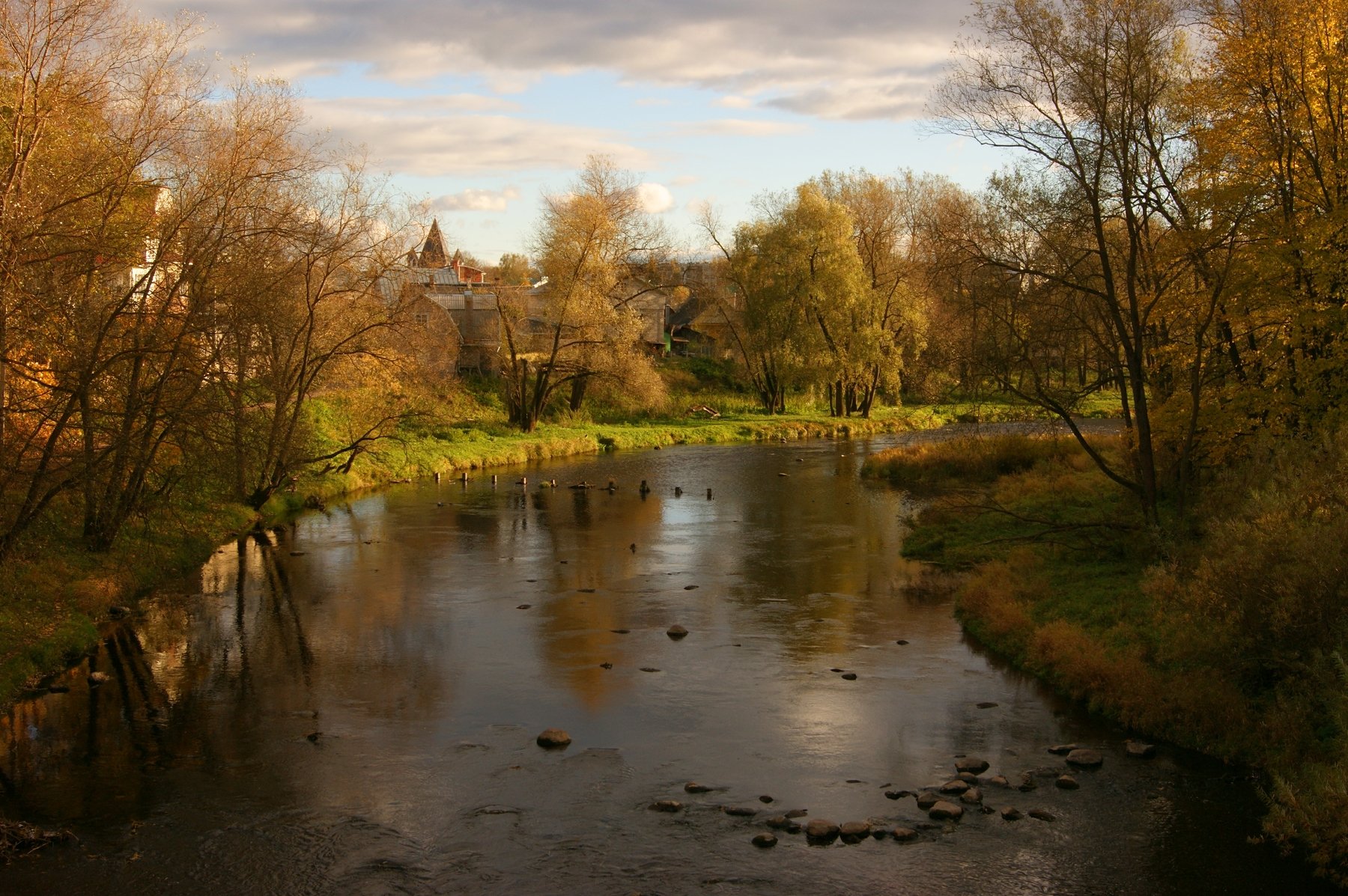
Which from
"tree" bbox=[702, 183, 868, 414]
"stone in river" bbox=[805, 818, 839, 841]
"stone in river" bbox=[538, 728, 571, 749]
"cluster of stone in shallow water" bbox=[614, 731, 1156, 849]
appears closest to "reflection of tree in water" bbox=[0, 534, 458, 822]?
"stone in river" bbox=[538, 728, 571, 749]

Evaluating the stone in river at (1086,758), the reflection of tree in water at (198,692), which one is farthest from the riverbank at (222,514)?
the stone in river at (1086,758)

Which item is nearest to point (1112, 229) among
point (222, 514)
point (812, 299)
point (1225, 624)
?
point (1225, 624)

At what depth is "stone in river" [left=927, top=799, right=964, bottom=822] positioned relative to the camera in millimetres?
10703

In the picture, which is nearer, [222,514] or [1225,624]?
[1225,624]

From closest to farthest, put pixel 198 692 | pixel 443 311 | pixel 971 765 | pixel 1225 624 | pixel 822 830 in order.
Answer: pixel 822 830, pixel 971 765, pixel 1225 624, pixel 198 692, pixel 443 311

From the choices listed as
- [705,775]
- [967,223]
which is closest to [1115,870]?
[705,775]

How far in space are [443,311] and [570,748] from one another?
45330 mm

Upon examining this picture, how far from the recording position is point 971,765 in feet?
39.1

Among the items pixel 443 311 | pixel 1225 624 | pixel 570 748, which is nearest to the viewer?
pixel 1225 624

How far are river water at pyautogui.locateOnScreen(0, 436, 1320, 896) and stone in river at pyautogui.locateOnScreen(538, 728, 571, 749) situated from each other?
173mm

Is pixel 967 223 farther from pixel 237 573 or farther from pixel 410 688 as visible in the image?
pixel 237 573

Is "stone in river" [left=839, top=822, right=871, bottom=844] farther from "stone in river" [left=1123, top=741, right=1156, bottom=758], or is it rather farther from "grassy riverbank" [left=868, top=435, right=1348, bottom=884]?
"stone in river" [left=1123, top=741, right=1156, bottom=758]

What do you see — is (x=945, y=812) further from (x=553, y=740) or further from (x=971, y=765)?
(x=553, y=740)

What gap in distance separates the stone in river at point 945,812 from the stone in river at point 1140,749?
2.78 meters
